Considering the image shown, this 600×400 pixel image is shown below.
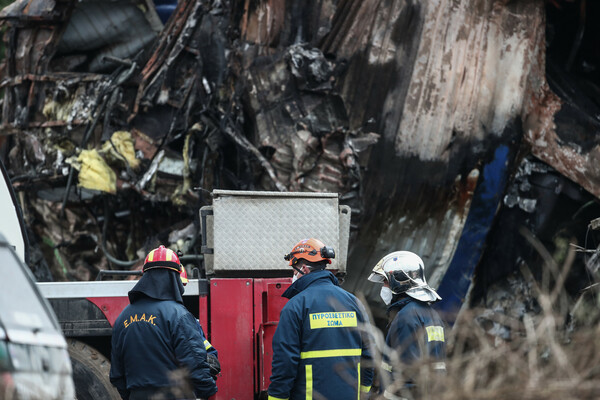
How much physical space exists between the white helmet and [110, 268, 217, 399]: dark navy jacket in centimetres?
114

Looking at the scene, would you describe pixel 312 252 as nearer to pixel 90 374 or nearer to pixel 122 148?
pixel 90 374

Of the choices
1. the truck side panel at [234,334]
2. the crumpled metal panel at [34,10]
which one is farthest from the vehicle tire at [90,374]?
the crumpled metal panel at [34,10]

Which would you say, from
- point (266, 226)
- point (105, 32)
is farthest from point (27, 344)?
point (105, 32)

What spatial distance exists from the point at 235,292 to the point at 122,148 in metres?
4.01

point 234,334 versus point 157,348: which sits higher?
point 157,348

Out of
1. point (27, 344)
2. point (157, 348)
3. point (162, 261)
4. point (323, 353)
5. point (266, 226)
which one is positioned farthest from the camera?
point (266, 226)

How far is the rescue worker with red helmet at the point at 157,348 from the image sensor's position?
4090 millimetres

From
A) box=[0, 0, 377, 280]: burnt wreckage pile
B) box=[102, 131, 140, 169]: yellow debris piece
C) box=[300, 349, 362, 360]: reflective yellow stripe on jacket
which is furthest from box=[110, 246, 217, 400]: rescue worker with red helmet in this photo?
box=[102, 131, 140, 169]: yellow debris piece

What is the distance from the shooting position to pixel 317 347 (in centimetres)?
402

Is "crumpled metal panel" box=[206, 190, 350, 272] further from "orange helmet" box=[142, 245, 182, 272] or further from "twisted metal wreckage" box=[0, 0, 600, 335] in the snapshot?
"twisted metal wreckage" box=[0, 0, 600, 335]

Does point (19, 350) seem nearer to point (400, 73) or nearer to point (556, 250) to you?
point (400, 73)

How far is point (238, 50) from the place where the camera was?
7.89 metres

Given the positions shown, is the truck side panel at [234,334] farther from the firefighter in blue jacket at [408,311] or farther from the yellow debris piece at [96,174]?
the yellow debris piece at [96,174]

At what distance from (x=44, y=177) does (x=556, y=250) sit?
5949mm
